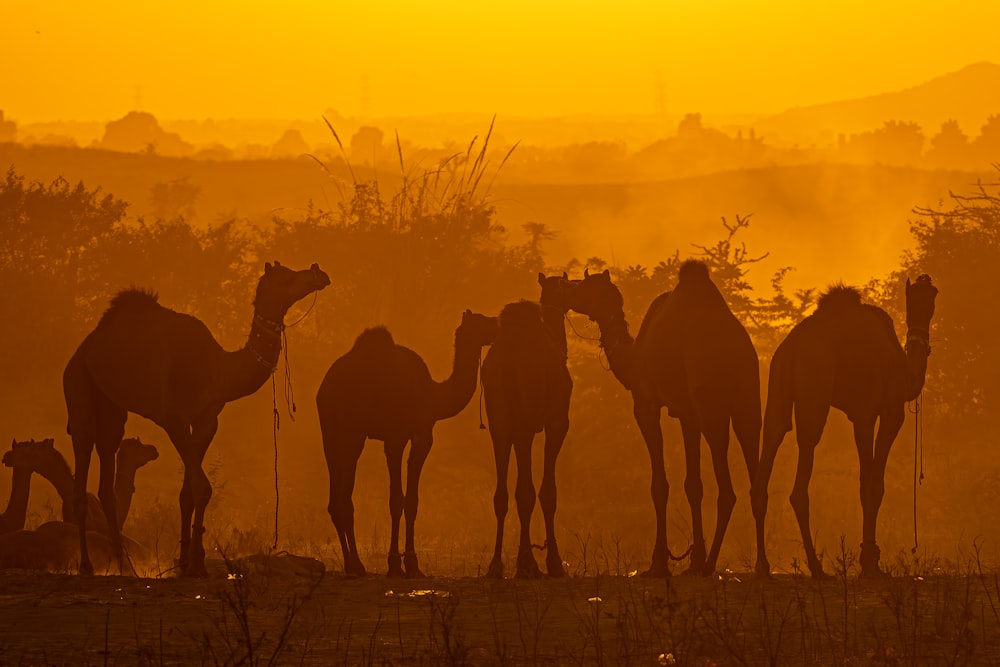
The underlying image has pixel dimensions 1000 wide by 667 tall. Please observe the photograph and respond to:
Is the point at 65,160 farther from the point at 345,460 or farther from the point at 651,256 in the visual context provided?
the point at 345,460

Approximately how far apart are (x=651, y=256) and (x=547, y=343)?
10696 cm


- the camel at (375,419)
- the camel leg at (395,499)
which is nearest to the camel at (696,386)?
the camel at (375,419)

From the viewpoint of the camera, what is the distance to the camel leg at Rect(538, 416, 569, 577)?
16.5 m

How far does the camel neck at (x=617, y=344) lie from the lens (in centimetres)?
1762

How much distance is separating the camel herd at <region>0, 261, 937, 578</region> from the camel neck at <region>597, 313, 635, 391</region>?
0.02m

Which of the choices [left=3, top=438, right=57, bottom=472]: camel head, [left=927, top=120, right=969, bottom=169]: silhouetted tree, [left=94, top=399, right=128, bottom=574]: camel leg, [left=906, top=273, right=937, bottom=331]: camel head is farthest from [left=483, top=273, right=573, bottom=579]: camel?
[left=927, top=120, right=969, bottom=169]: silhouetted tree

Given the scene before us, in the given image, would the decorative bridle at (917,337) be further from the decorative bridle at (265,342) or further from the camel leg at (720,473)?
the decorative bridle at (265,342)

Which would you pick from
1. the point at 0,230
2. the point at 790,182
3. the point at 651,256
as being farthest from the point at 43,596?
the point at 790,182

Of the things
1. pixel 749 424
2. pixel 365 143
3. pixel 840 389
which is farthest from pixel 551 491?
pixel 365 143

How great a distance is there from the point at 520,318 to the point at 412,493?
2.11 m

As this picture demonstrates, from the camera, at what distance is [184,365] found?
16.7 meters

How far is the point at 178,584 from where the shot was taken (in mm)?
14828

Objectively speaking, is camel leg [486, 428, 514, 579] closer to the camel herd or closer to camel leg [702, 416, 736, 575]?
the camel herd

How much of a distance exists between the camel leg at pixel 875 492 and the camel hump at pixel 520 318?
364cm
